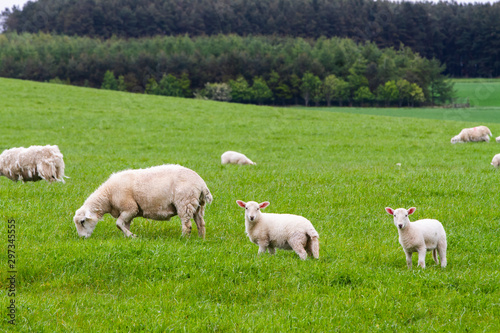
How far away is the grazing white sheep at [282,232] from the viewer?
7770 millimetres

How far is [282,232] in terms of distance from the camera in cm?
793

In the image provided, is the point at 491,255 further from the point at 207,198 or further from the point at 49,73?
the point at 49,73

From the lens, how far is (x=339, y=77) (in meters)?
96.4

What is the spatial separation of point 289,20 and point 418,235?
167m

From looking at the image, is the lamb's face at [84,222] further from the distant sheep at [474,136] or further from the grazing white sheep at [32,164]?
the distant sheep at [474,136]

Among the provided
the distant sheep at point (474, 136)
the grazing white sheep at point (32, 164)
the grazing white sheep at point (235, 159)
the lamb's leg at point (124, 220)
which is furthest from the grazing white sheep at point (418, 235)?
the distant sheep at point (474, 136)

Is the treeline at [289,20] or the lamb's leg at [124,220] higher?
the treeline at [289,20]

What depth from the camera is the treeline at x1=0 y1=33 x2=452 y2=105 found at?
9150cm

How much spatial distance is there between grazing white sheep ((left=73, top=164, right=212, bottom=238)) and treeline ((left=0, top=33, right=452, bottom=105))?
82.7 metres

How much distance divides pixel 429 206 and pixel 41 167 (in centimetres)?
1132

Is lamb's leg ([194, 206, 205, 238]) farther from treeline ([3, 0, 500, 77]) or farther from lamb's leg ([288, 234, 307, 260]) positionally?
treeline ([3, 0, 500, 77])

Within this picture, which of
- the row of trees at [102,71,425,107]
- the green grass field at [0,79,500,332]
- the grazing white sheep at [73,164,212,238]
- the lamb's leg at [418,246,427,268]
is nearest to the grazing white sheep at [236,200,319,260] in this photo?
the green grass field at [0,79,500,332]

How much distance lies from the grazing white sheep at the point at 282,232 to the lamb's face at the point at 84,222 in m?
2.96

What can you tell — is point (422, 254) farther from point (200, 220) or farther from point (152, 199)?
point (152, 199)
